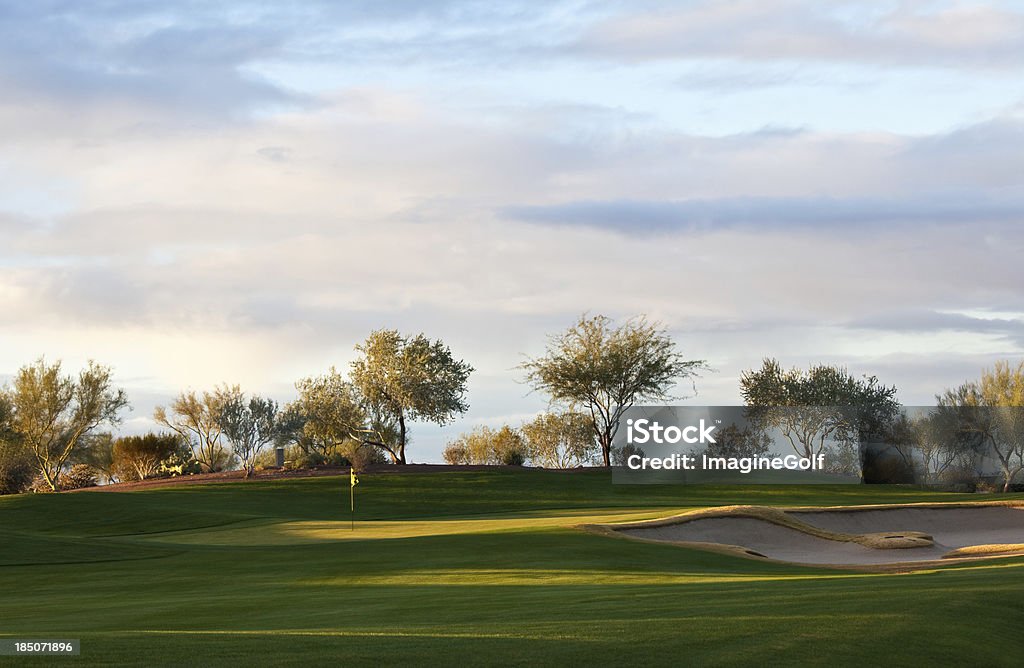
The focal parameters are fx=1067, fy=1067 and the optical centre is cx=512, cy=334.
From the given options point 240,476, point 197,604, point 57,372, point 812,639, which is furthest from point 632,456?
point 812,639

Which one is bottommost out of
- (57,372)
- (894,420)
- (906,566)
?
(906,566)

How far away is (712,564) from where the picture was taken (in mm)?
28047

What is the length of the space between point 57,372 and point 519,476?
2958cm

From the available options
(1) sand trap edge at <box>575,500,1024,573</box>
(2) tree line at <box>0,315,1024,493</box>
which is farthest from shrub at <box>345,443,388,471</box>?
(1) sand trap edge at <box>575,500,1024,573</box>

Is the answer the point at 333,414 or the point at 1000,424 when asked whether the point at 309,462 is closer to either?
the point at 333,414

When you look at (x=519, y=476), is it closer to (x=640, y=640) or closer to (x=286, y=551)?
(x=286, y=551)

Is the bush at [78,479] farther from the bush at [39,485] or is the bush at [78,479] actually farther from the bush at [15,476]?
the bush at [15,476]

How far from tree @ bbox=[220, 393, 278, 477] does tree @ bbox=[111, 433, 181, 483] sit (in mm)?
6966

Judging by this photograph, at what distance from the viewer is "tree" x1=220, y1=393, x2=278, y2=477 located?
6462cm

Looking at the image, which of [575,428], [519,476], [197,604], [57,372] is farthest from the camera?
[575,428]

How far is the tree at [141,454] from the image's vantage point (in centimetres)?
6875

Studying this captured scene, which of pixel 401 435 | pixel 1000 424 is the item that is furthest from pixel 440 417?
pixel 1000 424

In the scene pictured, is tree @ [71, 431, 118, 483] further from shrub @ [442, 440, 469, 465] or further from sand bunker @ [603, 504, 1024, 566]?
sand bunker @ [603, 504, 1024, 566]

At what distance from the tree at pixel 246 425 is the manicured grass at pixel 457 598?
64.3 feet
